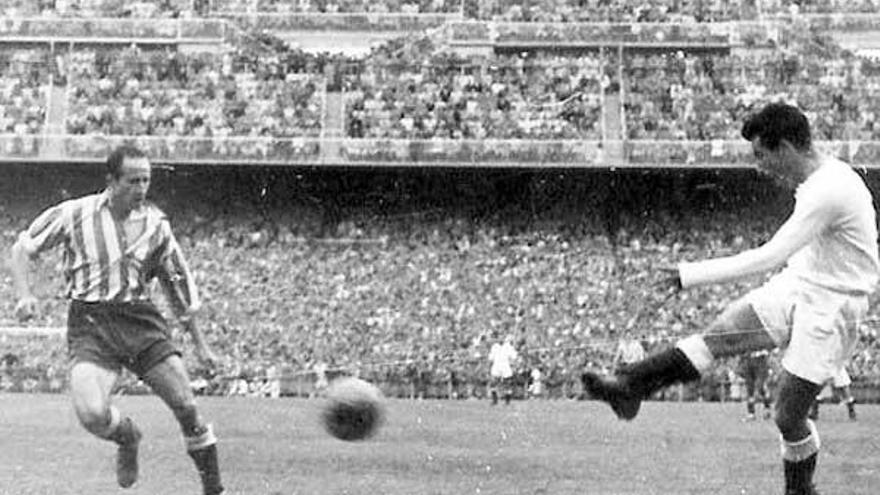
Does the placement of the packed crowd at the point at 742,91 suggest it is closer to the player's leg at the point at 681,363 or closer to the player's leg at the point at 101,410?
the player's leg at the point at 101,410

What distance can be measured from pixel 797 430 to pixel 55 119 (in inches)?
1099

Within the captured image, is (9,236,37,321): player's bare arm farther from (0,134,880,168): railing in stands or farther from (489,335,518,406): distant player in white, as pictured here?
(0,134,880,168): railing in stands

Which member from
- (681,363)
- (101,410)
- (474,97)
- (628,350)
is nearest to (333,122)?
(474,97)

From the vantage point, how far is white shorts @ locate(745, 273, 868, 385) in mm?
8680

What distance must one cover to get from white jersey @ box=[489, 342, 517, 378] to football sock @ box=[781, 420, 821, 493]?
17.6 metres

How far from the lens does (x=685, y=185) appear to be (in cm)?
3441

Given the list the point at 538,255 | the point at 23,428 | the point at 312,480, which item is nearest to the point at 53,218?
the point at 312,480

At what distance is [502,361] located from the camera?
2692cm

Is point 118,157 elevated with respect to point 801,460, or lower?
elevated

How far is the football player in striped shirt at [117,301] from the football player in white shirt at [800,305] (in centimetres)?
269

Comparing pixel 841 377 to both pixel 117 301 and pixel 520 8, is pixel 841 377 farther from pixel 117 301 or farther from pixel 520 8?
pixel 520 8

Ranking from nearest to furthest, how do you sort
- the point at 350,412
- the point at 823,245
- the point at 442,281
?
the point at 823,245 → the point at 350,412 → the point at 442,281

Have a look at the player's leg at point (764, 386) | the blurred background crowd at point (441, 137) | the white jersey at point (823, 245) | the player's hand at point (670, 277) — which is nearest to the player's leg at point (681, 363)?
the white jersey at point (823, 245)

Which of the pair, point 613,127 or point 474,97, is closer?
point 613,127
